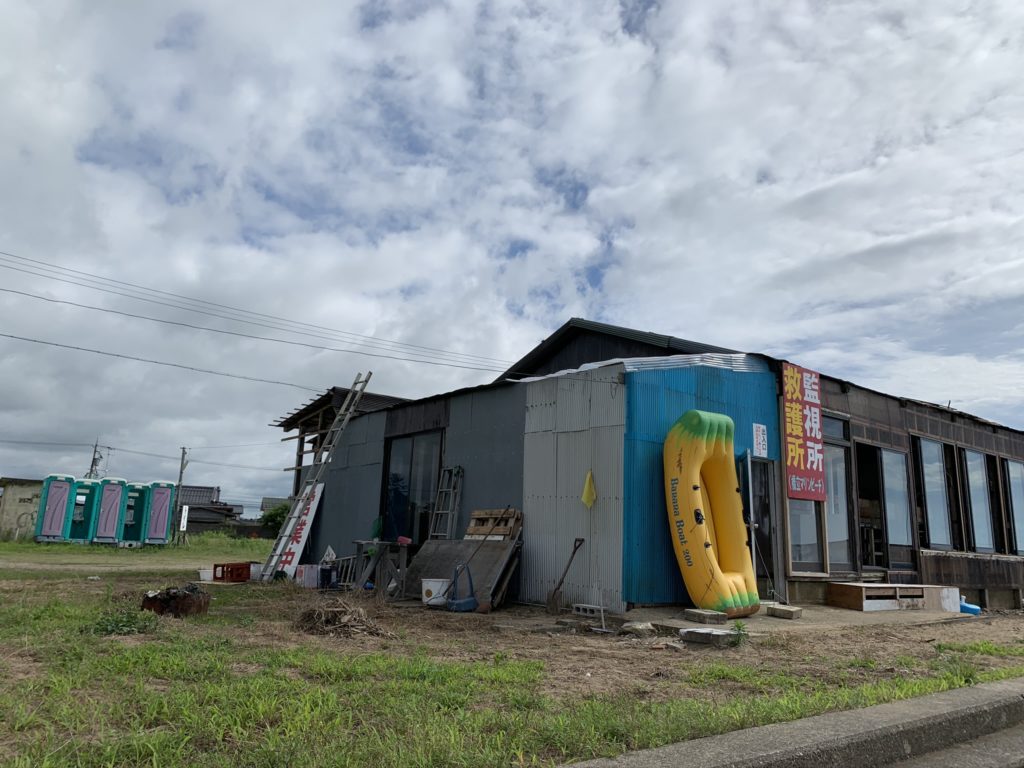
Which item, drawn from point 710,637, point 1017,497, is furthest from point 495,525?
point 1017,497

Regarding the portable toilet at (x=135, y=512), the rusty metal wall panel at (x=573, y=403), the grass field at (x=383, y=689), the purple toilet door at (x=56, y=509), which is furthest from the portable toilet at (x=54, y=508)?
the rusty metal wall panel at (x=573, y=403)

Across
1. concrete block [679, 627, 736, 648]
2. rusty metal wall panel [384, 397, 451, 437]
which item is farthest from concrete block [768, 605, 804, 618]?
rusty metal wall panel [384, 397, 451, 437]

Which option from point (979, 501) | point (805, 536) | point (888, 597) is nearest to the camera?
point (888, 597)

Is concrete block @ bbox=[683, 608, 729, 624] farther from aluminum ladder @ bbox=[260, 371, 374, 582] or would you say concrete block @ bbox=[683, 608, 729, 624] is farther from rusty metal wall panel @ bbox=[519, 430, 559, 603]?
aluminum ladder @ bbox=[260, 371, 374, 582]

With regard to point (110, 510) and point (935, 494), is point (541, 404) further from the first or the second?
point (110, 510)

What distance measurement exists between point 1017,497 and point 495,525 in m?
14.5

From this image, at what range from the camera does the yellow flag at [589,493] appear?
10461 mm

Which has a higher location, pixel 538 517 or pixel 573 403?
pixel 573 403

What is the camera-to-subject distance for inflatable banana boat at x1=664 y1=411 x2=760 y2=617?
9641 mm

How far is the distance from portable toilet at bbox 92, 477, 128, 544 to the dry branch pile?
2616 cm

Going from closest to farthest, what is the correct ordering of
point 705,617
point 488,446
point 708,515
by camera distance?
point 705,617 → point 708,515 → point 488,446

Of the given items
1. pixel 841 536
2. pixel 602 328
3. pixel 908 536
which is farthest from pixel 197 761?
pixel 908 536

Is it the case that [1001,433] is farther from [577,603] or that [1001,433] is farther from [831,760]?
[831,760]

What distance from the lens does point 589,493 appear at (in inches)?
412
